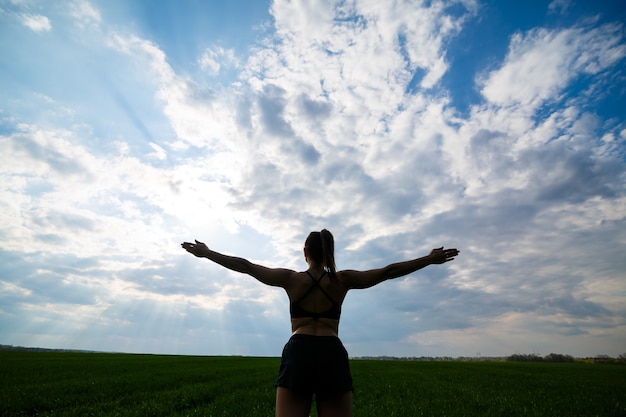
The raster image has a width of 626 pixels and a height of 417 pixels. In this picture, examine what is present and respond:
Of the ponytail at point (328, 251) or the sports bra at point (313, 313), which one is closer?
the sports bra at point (313, 313)

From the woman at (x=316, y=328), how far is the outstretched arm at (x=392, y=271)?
0.01 meters

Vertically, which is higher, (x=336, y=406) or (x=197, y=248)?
(x=197, y=248)

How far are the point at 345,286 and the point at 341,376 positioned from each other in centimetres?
94

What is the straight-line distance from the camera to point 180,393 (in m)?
15.2

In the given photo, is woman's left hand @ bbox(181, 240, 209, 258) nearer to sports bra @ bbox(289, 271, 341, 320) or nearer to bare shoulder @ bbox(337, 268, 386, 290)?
sports bra @ bbox(289, 271, 341, 320)

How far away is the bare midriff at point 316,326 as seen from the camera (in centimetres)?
404

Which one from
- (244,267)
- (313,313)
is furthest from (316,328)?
(244,267)

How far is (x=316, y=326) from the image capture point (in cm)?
406

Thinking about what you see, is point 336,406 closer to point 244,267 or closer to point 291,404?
point 291,404

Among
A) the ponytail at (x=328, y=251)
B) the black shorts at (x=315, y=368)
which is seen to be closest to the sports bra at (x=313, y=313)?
the ponytail at (x=328, y=251)

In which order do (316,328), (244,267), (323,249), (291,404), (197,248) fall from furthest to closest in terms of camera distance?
1. (197,248)
2. (244,267)
3. (323,249)
4. (316,328)
5. (291,404)

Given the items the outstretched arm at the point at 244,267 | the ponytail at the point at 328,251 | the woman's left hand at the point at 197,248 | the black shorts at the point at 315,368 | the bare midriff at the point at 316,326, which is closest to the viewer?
the black shorts at the point at 315,368

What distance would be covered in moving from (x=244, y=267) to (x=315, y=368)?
1.49 meters

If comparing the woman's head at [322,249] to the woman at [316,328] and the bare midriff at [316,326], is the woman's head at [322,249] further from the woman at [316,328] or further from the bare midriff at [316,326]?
the bare midriff at [316,326]
